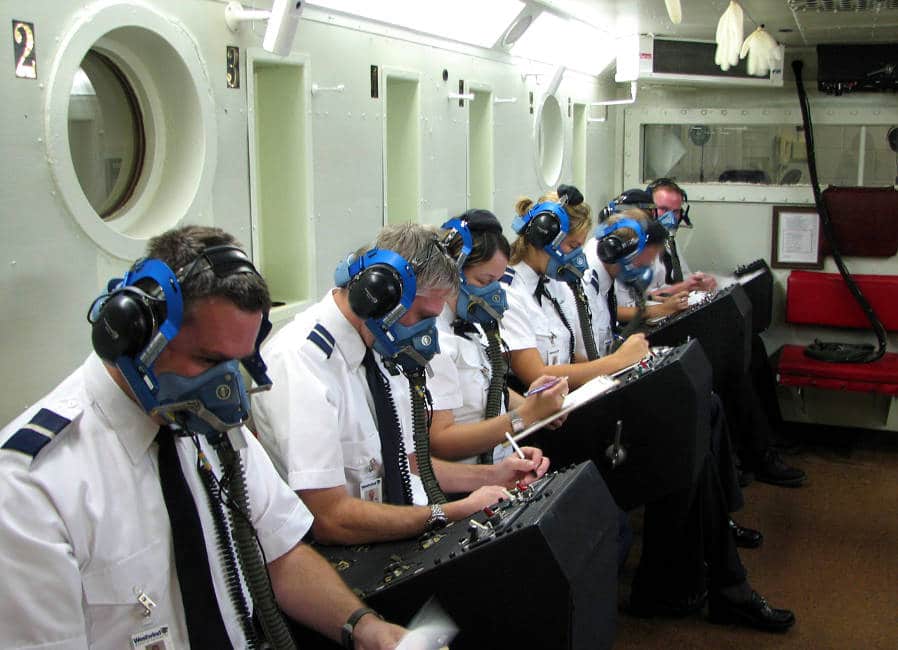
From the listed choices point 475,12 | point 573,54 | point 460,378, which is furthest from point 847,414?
point 460,378

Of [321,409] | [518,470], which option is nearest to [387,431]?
[321,409]

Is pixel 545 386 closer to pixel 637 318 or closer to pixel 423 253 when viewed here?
pixel 423 253

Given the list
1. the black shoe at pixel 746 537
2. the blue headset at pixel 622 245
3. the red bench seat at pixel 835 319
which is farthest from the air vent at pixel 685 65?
the black shoe at pixel 746 537

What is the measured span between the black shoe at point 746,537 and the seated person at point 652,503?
2.94ft

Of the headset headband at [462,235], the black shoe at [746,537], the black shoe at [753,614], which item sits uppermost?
the headset headband at [462,235]

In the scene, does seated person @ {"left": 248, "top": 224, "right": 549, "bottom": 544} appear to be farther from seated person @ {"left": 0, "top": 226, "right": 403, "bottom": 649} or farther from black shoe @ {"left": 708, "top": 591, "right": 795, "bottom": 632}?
black shoe @ {"left": 708, "top": 591, "right": 795, "bottom": 632}

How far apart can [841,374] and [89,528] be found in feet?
19.2

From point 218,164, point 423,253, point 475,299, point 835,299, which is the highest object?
point 218,164

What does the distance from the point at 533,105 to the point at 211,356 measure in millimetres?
4392

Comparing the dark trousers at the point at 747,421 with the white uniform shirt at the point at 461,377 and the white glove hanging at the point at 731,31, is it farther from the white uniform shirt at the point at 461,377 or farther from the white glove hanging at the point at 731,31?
the white uniform shirt at the point at 461,377

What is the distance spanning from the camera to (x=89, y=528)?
5.01 feet

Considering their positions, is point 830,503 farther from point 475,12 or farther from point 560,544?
point 560,544

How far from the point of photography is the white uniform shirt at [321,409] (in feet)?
7.29

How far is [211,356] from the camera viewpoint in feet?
5.32
